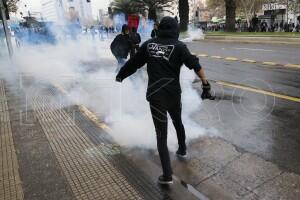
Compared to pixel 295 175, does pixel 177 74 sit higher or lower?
higher

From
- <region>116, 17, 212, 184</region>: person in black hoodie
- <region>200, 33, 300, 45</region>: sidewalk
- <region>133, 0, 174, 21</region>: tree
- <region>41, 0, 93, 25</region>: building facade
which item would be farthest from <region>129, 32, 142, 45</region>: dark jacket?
<region>133, 0, 174, 21</region>: tree

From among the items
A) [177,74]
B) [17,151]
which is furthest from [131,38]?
[177,74]

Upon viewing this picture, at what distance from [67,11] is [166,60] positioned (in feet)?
118

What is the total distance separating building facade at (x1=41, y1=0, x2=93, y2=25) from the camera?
32247mm

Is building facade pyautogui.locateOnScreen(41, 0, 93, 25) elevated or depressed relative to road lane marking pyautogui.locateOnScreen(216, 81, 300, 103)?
elevated

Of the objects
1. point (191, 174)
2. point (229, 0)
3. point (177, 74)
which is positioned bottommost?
point (191, 174)

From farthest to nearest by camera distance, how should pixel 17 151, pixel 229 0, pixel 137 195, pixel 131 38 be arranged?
pixel 229 0 → pixel 131 38 → pixel 17 151 → pixel 137 195

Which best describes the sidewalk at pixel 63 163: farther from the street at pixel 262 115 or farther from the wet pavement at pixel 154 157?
the street at pixel 262 115

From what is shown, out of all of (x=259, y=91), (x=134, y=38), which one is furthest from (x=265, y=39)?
(x=259, y=91)

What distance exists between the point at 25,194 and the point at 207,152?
2.39 m

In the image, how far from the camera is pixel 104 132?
5.41 m

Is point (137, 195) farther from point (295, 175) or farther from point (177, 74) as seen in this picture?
point (295, 175)

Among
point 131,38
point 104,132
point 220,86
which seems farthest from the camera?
point 131,38

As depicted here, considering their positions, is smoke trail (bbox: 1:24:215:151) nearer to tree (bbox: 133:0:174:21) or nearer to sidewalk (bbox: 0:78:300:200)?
sidewalk (bbox: 0:78:300:200)
